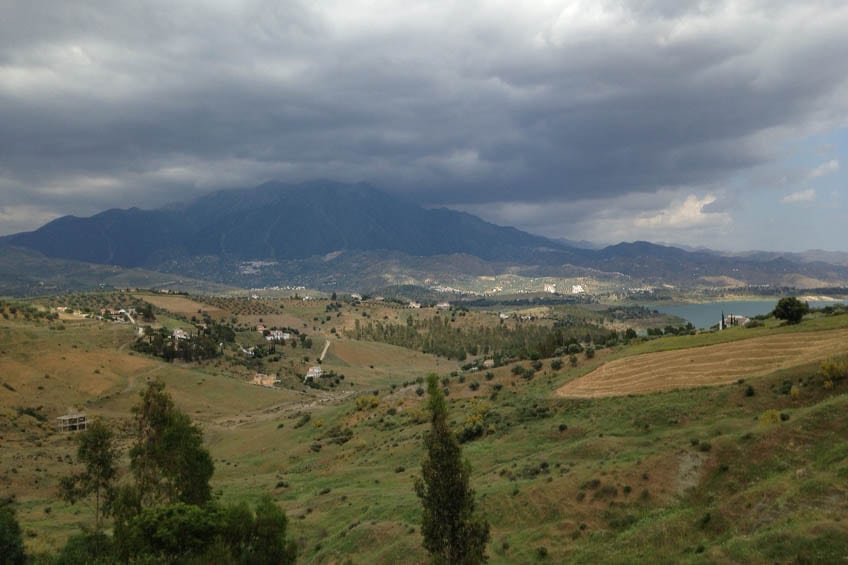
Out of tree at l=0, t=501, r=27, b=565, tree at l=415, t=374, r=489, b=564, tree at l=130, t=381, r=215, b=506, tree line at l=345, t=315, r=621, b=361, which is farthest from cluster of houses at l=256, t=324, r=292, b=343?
tree at l=415, t=374, r=489, b=564

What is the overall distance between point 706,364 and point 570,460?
69.5 ft

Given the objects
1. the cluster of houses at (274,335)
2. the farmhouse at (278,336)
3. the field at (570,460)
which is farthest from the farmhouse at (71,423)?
the farmhouse at (278,336)

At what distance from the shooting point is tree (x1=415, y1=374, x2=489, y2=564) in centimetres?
2119

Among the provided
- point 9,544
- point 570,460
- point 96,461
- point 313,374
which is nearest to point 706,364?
point 570,460

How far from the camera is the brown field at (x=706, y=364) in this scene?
44531 millimetres

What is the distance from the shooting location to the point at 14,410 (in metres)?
74.6

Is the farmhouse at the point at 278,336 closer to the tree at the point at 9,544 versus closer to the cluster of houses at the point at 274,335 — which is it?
the cluster of houses at the point at 274,335

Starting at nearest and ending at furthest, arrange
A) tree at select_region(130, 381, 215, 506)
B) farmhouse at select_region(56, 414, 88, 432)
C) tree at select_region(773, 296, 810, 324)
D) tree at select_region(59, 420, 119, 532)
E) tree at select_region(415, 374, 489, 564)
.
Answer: tree at select_region(415, 374, 489, 564) < tree at select_region(130, 381, 215, 506) < tree at select_region(59, 420, 119, 532) < tree at select_region(773, 296, 810, 324) < farmhouse at select_region(56, 414, 88, 432)

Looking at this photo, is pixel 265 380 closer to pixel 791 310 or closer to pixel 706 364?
pixel 706 364

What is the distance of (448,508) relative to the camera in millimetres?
21500

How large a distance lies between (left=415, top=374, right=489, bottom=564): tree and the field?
5.11 m

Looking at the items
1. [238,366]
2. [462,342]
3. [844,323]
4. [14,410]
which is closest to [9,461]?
[14,410]

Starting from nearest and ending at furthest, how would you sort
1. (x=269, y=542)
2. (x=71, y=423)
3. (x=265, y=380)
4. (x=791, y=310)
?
1. (x=269, y=542)
2. (x=791, y=310)
3. (x=71, y=423)
4. (x=265, y=380)

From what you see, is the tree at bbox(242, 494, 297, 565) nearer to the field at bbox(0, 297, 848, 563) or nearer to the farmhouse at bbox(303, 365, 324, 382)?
the field at bbox(0, 297, 848, 563)
